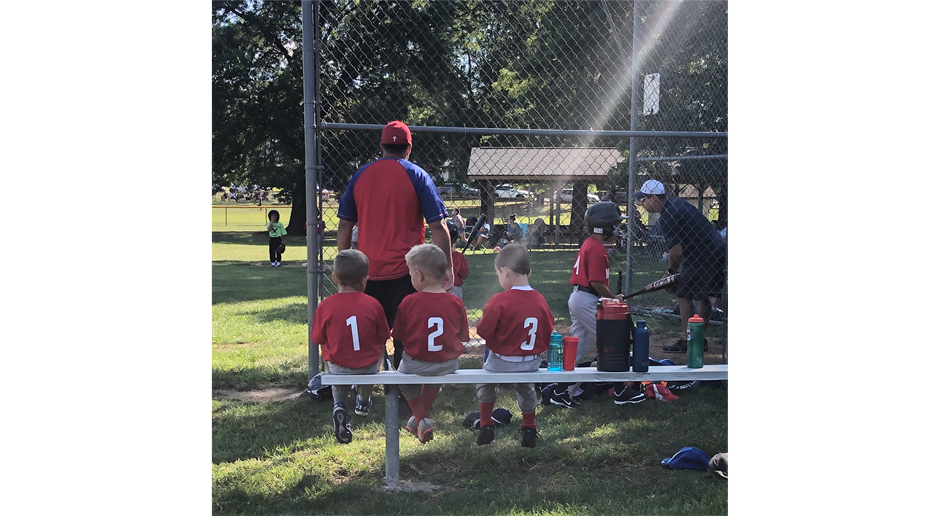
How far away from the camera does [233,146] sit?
29.2 m

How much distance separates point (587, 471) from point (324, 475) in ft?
5.20

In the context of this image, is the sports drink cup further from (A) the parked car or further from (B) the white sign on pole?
(A) the parked car

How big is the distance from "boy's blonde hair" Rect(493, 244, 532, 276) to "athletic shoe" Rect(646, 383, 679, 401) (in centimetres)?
208

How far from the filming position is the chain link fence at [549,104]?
840 centimetres

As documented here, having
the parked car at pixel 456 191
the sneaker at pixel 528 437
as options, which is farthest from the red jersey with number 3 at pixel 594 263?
the parked car at pixel 456 191

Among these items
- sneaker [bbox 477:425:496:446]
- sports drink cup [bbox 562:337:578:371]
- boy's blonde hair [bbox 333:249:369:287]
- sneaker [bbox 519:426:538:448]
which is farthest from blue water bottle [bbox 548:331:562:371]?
boy's blonde hair [bbox 333:249:369:287]

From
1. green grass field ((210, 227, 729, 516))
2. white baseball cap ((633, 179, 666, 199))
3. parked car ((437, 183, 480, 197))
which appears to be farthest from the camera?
parked car ((437, 183, 480, 197))

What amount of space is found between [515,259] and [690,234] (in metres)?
3.49

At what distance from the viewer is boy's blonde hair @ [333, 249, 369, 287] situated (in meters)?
4.27

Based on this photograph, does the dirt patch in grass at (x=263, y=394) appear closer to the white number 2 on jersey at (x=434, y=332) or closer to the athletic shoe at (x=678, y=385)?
the white number 2 on jersey at (x=434, y=332)

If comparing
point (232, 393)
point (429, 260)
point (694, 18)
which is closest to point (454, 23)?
point (694, 18)

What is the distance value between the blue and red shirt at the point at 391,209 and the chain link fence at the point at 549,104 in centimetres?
70

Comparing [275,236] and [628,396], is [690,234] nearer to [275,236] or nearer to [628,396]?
[628,396]

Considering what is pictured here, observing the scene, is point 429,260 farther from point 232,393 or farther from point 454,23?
point 454,23
